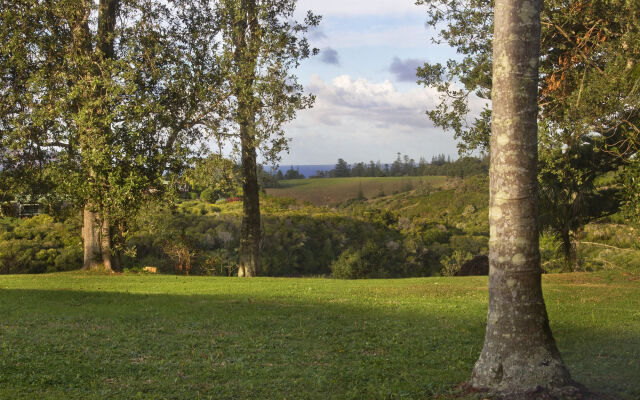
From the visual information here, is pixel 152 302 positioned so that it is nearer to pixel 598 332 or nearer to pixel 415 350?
pixel 415 350

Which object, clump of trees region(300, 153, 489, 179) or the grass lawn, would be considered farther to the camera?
clump of trees region(300, 153, 489, 179)

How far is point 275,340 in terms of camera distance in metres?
8.54

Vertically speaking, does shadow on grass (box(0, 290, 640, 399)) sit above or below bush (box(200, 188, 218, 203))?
below

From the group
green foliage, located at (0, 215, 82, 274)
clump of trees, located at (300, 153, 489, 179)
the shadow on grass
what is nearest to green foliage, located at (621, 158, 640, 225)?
the shadow on grass

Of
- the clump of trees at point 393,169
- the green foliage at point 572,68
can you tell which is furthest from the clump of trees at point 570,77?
the clump of trees at point 393,169

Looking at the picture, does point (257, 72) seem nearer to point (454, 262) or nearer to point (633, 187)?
point (633, 187)

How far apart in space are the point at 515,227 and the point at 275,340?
4343 millimetres

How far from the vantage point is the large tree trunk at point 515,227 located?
5652 mm

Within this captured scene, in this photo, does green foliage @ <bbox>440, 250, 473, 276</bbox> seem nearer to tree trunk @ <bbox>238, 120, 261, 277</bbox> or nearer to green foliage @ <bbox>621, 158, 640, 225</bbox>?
tree trunk @ <bbox>238, 120, 261, 277</bbox>

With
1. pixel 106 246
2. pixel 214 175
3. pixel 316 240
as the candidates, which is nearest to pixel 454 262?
pixel 316 240

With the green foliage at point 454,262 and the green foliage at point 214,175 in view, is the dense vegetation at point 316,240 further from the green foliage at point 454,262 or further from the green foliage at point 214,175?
the green foliage at point 214,175

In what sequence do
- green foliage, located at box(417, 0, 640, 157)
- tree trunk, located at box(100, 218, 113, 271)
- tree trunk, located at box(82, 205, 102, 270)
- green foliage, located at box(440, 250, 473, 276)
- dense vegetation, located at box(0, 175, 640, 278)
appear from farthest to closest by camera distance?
green foliage, located at box(440, 250, 473, 276), dense vegetation, located at box(0, 175, 640, 278), tree trunk, located at box(82, 205, 102, 270), tree trunk, located at box(100, 218, 113, 271), green foliage, located at box(417, 0, 640, 157)

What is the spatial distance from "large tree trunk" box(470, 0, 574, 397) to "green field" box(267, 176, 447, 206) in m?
43.9

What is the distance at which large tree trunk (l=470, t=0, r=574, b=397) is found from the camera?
565 centimetres
